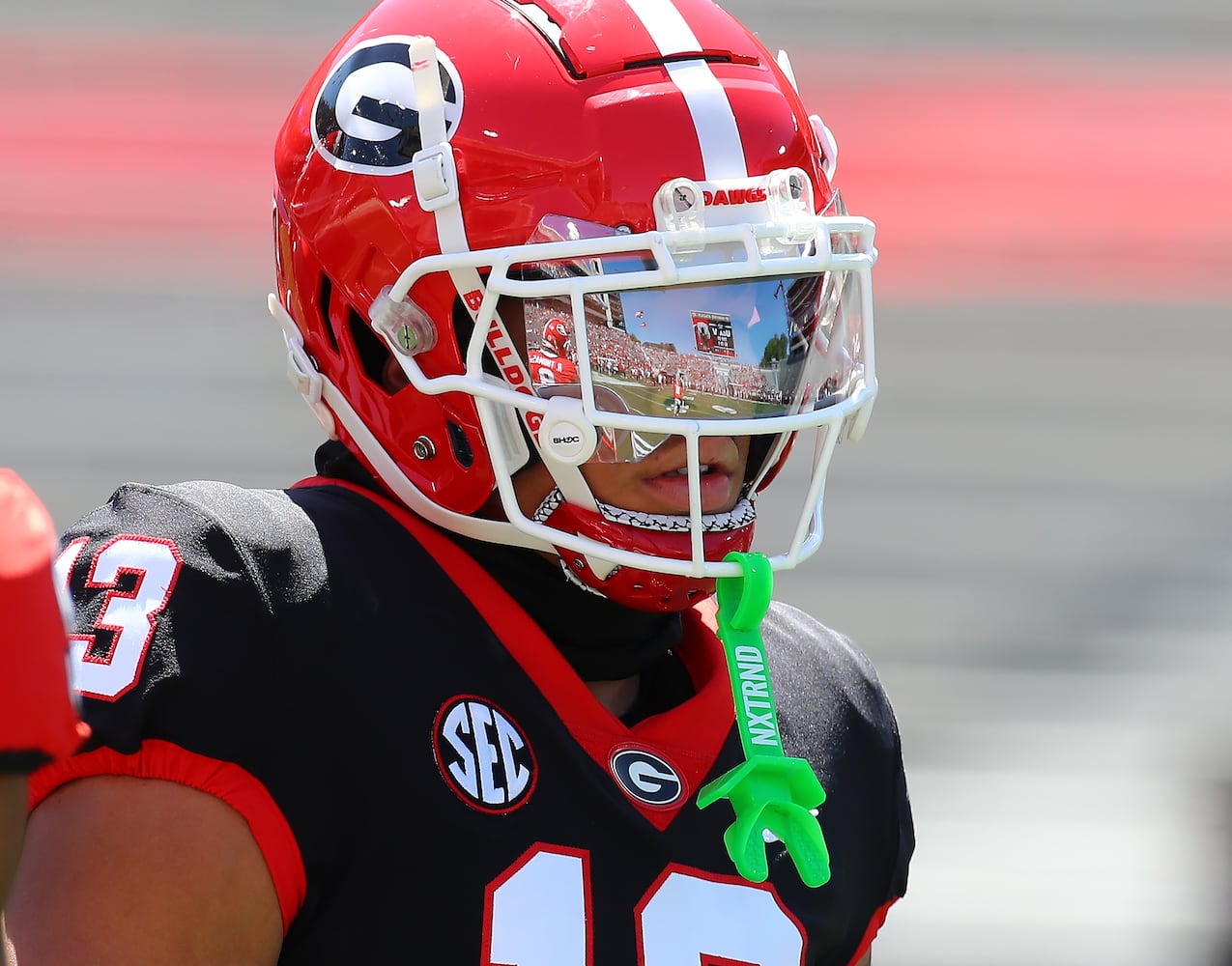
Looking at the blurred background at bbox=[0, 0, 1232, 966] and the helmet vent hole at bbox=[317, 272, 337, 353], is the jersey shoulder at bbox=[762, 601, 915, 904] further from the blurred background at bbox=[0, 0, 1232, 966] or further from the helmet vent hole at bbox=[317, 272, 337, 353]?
the blurred background at bbox=[0, 0, 1232, 966]

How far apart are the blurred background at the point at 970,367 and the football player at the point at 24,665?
2517 millimetres

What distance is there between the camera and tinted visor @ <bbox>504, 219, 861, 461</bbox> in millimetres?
1424

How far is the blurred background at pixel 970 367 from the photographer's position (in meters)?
3.19

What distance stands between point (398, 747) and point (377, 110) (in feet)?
1.92

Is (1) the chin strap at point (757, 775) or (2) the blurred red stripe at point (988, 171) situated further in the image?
(2) the blurred red stripe at point (988, 171)

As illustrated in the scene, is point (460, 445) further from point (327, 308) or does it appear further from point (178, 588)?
point (178, 588)

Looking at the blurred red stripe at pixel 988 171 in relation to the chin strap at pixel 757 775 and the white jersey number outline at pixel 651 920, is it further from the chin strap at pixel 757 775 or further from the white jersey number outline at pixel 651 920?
the white jersey number outline at pixel 651 920

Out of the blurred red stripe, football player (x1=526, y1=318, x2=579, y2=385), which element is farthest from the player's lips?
the blurred red stripe

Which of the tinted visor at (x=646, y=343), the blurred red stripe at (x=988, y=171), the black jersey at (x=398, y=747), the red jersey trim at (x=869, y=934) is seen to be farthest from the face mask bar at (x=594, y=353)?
the blurred red stripe at (x=988, y=171)

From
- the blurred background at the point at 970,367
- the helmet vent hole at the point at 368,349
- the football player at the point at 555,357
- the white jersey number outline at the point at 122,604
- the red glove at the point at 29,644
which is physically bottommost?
the blurred background at the point at 970,367

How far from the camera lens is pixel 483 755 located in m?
1.33

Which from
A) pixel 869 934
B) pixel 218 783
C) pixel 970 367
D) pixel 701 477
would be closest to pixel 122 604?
pixel 218 783

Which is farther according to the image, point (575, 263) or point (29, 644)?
point (575, 263)

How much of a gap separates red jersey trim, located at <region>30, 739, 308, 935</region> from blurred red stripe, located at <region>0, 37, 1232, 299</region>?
89.5 inches
